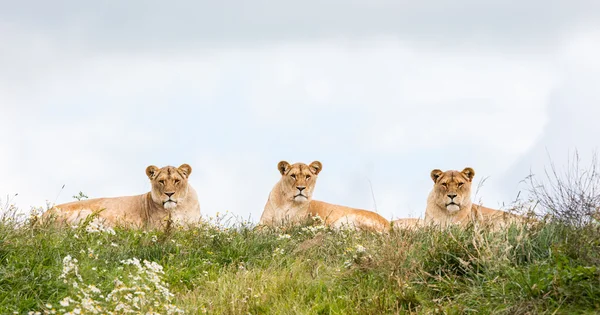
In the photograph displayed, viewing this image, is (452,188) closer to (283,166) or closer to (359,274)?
(283,166)

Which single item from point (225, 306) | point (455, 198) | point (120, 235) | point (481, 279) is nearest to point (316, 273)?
point (225, 306)

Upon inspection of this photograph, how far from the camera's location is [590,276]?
23.0ft

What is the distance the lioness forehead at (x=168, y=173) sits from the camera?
15.1 metres

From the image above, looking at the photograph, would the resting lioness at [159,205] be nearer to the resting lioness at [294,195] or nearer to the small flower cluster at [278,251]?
the resting lioness at [294,195]

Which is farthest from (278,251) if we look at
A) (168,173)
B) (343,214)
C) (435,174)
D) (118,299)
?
(343,214)

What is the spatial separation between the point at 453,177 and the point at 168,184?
5.18m

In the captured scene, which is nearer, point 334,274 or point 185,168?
point 334,274

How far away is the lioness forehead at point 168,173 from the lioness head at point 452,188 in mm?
4700

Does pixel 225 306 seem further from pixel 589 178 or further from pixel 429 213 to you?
pixel 429 213

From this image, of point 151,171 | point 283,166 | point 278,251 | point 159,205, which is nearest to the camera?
point 278,251

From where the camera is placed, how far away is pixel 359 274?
8.61 m

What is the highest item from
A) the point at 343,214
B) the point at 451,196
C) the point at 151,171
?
the point at 151,171

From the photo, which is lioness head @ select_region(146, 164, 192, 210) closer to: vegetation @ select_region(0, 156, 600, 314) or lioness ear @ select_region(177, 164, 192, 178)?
lioness ear @ select_region(177, 164, 192, 178)

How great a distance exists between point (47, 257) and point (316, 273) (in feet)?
9.71
